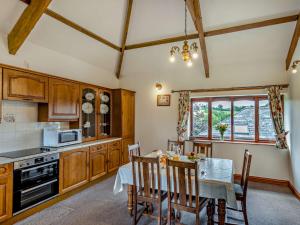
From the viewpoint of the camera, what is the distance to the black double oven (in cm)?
261

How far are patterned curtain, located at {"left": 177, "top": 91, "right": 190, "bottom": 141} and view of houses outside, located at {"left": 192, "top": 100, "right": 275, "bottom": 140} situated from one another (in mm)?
355

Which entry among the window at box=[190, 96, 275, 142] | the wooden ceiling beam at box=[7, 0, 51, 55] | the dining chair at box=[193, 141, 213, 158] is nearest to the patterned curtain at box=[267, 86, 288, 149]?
the window at box=[190, 96, 275, 142]

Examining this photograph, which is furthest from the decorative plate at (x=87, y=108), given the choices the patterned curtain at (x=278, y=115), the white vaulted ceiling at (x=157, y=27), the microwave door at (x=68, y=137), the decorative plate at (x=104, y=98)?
the patterned curtain at (x=278, y=115)

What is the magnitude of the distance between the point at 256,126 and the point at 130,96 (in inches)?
129

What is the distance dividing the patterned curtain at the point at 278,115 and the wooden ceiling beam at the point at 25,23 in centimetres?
440

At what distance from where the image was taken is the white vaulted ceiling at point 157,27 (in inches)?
130

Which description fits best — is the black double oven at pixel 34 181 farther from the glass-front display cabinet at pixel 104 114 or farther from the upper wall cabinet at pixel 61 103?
the glass-front display cabinet at pixel 104 114

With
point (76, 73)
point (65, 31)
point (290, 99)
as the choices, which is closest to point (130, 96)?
point (76, 73)

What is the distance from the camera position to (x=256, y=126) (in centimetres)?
449

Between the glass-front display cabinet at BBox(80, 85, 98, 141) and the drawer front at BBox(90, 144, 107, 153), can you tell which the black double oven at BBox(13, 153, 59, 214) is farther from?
the glass-front display cabinet at BBox(80, 85, 98, 141)

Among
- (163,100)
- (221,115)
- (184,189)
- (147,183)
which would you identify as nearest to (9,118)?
(147,183)

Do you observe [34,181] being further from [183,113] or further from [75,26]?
[183,113]

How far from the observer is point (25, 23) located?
292 cm

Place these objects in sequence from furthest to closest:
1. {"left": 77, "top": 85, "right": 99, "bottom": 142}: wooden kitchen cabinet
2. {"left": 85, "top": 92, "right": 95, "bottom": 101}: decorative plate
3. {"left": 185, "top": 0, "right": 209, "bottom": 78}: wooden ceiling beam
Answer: {"left": 85, "top": 92, "right": 95, "bottom": 101}: decorative plate
{"left": 77, "top": 85, "right": 99, "bottom": 142}: wooden kitchen cabinet
{"left": 185, "top": 0, "right": 209, "bottom": 78}: wooden ceiling beam
